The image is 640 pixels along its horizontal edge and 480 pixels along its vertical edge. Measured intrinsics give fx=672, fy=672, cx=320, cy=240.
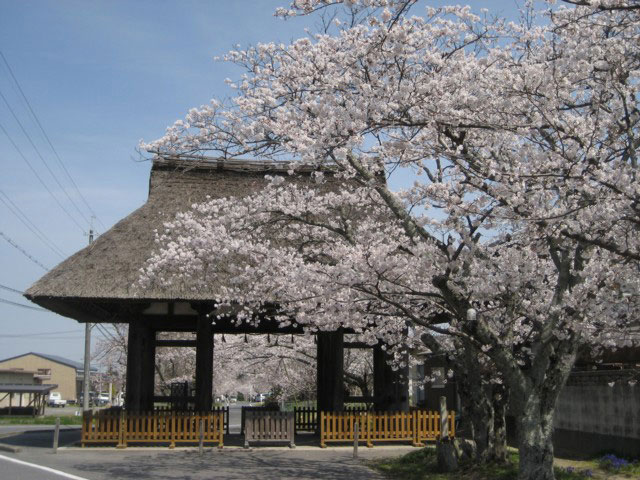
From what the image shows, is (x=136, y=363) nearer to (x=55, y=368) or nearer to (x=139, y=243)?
(x=139, y=243)

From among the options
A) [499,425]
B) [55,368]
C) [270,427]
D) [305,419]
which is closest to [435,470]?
[499,425]

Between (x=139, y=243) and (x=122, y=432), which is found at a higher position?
(x=139, y=243)

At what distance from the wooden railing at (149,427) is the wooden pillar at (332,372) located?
3.12 m

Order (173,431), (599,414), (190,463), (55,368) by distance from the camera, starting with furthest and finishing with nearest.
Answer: (55,368)
(173,431)
(599,414)
(190,463)

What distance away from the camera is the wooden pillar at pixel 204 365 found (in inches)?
669

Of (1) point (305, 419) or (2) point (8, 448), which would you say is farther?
(1) point (305, 419)

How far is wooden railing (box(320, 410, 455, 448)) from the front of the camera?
55.0ft

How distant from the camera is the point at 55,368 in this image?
84250 millimetres

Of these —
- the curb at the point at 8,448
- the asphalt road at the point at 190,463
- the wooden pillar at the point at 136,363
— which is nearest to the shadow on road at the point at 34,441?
the asphalt road at the point at 190,463

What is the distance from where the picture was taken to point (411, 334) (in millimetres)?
15102

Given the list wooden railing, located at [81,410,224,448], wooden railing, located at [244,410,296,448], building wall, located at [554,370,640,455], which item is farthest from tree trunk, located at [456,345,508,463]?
wooden railing, located at [81,410,224,448]

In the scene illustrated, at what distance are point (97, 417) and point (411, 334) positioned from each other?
305 inches

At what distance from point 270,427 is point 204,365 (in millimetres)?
2320

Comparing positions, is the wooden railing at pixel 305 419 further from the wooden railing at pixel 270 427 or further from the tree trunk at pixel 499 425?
the tree trunk at pixel 499 425
